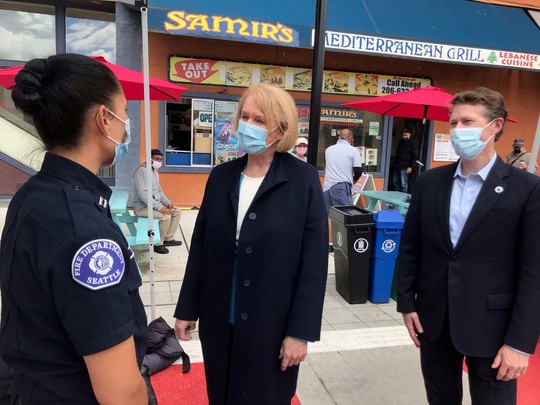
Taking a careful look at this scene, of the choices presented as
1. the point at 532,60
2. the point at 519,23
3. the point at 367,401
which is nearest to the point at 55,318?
the point at 367,401

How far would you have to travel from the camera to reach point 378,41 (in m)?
8.34

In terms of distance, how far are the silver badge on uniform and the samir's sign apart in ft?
22.8

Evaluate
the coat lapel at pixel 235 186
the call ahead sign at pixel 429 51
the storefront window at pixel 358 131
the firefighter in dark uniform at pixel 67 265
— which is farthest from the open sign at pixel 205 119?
the firefighter in dark uniform at pixel 67 265

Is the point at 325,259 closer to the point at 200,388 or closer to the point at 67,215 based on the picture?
the point at 67,215

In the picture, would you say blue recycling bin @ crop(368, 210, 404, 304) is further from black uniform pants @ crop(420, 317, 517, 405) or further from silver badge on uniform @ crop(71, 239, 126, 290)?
silver badge on uniform @ crop(71, 239, 126, 290)

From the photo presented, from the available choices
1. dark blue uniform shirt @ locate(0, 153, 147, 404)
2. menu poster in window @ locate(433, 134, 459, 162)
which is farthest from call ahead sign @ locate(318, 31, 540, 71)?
dark blue uniform shirt @ locate(0, 153, 147, 404)

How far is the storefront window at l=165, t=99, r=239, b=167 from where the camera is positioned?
9.04m

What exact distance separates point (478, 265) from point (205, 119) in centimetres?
794

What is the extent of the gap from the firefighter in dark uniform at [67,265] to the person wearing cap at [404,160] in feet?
33.8

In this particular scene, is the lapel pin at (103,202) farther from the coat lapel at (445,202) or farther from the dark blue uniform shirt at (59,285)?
the coat lapel at (445,202)

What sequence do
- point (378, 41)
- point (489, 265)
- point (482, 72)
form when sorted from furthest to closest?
point (482, 72) → point (378, 41) → point (489, 265)

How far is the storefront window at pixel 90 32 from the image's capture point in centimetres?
873

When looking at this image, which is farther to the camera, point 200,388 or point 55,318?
point 200,388

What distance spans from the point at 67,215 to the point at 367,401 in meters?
2.61
